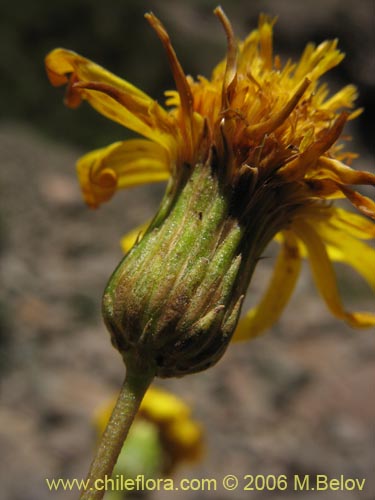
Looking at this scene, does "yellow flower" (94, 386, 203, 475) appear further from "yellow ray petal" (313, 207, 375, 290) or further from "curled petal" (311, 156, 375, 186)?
"curled petal" (311, 156, 375, 186)

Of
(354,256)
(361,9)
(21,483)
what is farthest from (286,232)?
(361,9)

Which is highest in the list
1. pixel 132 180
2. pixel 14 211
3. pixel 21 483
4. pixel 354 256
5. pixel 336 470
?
pixel 132 180

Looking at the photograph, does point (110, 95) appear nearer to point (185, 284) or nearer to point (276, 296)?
point (185, 284)

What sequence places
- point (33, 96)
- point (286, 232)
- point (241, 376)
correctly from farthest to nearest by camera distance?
point (33, 96) < point (241, 376) < point (286, 232)

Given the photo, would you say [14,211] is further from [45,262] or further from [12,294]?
[12,294]

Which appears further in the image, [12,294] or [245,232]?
[12,294]

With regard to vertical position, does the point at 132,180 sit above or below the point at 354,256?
above

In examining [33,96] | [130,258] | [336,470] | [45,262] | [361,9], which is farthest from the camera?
[361,9]
